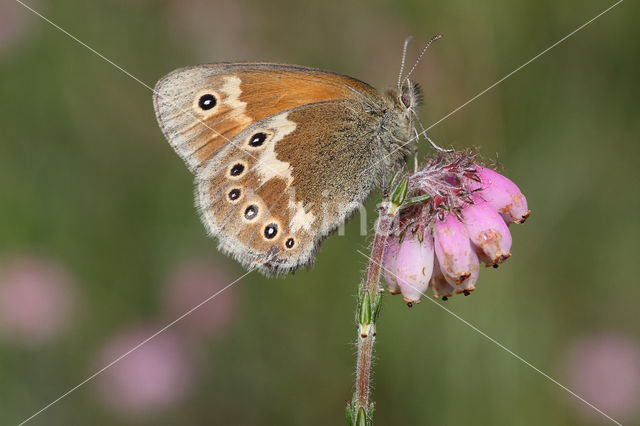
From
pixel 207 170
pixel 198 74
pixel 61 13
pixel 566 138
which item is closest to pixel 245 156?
pixel 207 170

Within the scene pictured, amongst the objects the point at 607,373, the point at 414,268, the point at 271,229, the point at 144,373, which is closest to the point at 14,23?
the point at 144,373

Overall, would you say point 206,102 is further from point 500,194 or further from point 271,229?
point 500,194

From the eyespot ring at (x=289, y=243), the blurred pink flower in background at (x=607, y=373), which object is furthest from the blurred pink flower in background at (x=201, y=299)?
the blurred pink flower in background at (x=607, y=373)

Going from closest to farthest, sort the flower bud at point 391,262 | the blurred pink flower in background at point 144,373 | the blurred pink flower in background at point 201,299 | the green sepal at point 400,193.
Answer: the green sepal at point 400,193 < the flower bud at point 391,262 < the blurred pink flower in background at point 144,373 < the blurred pink flower in background at point 201,299

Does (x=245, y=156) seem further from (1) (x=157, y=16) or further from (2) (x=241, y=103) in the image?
(1) (x=157, y=16)

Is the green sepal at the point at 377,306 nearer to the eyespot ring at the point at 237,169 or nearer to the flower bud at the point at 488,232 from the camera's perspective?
the flower bud at the point at 488,232

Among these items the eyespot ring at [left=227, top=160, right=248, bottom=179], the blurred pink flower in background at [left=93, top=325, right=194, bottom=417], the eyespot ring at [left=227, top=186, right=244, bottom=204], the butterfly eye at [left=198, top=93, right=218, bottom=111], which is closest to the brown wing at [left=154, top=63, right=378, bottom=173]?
the butterfly eye at [left=198, top=93, right=218, bottom=111]

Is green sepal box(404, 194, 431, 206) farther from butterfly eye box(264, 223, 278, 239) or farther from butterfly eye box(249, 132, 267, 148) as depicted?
butterfly eye box(249, 132, 267, 148)
